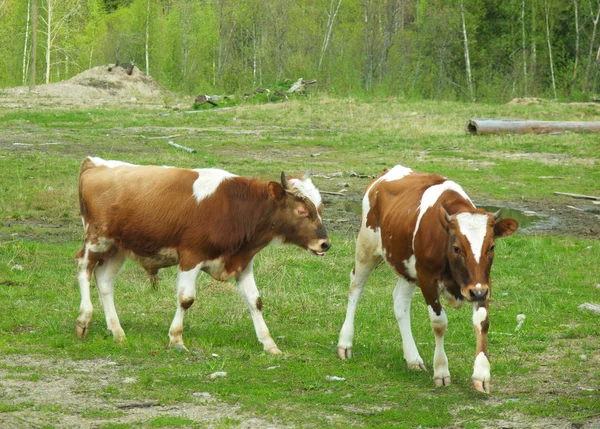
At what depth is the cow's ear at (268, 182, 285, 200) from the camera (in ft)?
33.2

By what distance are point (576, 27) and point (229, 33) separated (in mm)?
21348

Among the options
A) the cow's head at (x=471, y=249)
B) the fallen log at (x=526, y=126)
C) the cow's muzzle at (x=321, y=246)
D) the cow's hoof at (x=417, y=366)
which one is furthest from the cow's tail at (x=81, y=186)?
the fallen log at (x=526, y=126)

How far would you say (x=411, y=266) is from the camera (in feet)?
28.9

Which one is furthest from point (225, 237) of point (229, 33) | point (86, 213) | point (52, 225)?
point (229, 33)

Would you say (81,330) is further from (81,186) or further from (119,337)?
(81,186)

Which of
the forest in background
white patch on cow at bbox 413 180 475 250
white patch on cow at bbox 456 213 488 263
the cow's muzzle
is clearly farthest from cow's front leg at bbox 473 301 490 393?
the forest in background

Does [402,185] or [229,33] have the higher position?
[229,33]

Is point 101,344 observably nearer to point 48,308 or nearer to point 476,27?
point 48,308

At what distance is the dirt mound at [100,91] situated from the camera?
4216cm

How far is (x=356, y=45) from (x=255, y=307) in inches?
1667

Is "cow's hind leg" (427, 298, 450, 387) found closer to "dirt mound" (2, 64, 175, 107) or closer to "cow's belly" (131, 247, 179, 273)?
"cow's belly" (131, 247, 179, 273)

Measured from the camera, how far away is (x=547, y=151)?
26719 millimetres

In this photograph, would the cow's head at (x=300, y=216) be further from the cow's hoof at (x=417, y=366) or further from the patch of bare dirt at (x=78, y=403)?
the patch of bare dirt at (x=78, y=403)

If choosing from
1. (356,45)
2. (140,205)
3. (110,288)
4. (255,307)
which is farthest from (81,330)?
(356,45)
